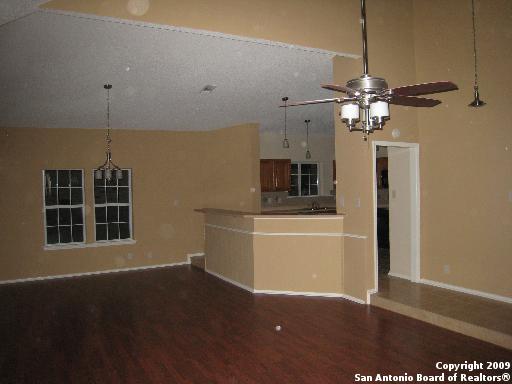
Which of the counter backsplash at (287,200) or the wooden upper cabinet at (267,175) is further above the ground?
the wooden upper cabinet at (267,175)

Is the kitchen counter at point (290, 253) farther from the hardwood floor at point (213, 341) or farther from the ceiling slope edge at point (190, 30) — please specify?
the ceiling slope edge at point (190, 30)

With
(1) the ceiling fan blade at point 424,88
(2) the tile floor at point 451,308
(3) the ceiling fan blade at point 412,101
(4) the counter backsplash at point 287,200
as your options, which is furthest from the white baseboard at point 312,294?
(4) the counter backsplash at point 287,200

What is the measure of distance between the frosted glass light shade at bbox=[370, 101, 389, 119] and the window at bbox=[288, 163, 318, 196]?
348 inches

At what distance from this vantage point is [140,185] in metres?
9.19

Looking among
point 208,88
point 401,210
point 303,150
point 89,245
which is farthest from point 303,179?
point 208,88

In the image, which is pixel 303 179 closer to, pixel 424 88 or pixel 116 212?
pixel 116 212

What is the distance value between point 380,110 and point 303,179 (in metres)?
9.11

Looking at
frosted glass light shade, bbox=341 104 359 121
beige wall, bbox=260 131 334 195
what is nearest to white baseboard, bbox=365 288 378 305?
frosted glass light shade, bbox=341 104 359 121

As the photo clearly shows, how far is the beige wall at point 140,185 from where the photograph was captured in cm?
812

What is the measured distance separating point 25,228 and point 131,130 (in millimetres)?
2843

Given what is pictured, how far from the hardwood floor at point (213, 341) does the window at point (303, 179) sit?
595 cm

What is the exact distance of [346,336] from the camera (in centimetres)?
455

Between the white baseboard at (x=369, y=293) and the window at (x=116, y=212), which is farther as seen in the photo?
the window at (x=116, y=212)

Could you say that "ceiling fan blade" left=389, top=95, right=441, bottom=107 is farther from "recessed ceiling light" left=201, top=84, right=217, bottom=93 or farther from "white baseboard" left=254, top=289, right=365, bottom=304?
"recessed ceiling light" left=201, top=84, right=217, bottom=93
